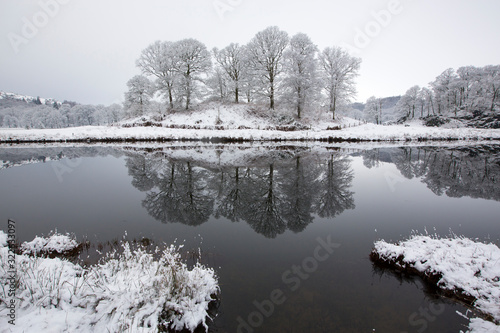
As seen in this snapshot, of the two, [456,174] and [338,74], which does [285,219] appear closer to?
[456,174]

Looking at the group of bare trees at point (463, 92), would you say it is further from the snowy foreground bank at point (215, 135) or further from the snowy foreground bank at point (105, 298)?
the snowy foreground bank at point (105, 298)

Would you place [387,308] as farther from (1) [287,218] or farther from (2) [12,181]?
(2) [12,181]

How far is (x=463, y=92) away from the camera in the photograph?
74.5 meters

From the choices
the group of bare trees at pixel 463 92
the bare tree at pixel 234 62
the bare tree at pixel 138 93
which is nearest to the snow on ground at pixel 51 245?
Answer: the bare tree at pixel 234 62

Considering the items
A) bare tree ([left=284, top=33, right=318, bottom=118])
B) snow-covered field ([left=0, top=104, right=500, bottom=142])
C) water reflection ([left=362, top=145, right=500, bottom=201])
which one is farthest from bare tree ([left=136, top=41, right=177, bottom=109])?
water reflection ([left=362, top=145, right=500, bottom=201])

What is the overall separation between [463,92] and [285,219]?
314ft

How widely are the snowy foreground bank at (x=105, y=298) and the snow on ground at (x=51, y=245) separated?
56.7 inches

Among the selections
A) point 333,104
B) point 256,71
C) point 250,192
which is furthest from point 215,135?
point 250,192

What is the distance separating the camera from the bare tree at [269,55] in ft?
147

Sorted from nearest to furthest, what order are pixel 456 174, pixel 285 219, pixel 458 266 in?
1. pixel 458 266
2. pixel 285 219
3. pixel 456 174

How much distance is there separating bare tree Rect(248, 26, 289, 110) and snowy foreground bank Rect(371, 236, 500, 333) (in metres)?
43.1

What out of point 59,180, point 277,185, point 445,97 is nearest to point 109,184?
point 59,180

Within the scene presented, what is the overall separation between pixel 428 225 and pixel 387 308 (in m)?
5.37

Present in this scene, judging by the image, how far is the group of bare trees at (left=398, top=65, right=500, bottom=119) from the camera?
62781mm
